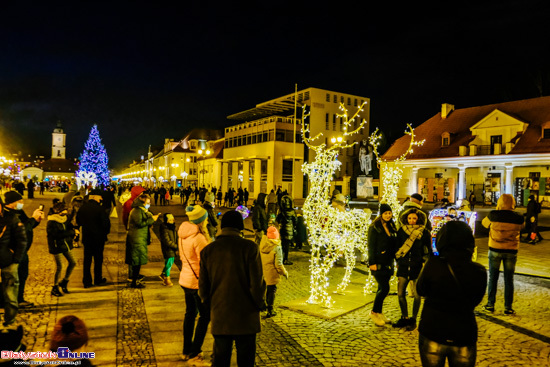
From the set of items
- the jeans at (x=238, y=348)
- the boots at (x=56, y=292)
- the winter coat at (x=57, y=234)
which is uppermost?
the winter coat at (x=57, y=234)

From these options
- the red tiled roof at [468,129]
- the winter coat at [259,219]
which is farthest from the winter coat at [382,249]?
the red tiled roof at [468,129]

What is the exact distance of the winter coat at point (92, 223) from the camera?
24.5 ft

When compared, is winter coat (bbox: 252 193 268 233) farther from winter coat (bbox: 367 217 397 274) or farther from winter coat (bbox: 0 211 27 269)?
winter coat (bbox: 0 211 27 269)

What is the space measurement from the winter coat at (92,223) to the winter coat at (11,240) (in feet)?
7.29

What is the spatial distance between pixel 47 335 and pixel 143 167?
128m

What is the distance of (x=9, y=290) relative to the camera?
17.1 ft

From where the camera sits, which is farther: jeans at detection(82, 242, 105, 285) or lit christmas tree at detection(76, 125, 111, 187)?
lit christmas tree at detection(76, 125, 111, 187)

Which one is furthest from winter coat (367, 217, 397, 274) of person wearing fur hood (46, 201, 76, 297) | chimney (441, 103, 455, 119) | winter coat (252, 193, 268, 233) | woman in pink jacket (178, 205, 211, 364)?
chimney (441, 103, 455, 119)

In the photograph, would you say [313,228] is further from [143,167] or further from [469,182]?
[143,167]

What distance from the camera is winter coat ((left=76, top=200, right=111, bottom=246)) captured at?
746 cm

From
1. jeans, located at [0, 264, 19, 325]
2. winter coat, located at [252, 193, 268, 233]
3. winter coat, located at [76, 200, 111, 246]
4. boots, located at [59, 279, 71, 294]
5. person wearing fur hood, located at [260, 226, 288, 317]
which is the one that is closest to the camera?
jeans, located at [0, 264, 19, 325]

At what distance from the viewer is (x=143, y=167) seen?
127 meters

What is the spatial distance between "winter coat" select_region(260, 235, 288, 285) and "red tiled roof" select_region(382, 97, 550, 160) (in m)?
30.0

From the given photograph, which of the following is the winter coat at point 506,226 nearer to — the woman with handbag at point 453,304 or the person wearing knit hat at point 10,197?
the woman with handbag at point 453,304
